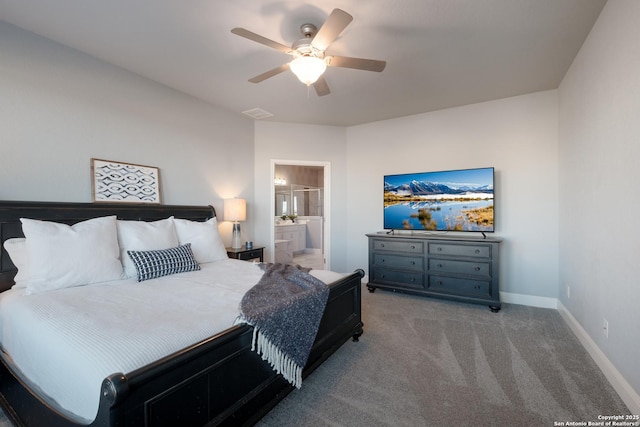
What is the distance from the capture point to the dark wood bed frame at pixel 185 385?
3.42 feet

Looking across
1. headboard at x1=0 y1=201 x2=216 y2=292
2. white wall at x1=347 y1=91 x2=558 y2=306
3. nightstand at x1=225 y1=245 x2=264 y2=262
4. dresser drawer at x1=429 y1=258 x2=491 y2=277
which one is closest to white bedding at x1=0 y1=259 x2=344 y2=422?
headboard at x1=0 y1=201 x2=216 y2=292

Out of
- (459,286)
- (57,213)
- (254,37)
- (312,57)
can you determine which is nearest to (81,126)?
(57,213)

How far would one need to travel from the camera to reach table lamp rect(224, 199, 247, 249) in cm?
388

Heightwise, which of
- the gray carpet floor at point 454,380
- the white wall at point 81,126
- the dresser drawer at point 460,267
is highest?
the white wall at point 81,126

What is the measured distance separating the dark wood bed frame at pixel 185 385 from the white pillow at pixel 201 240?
1.03m

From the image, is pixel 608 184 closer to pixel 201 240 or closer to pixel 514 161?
pixel 514 161

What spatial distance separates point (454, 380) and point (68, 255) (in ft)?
9.25

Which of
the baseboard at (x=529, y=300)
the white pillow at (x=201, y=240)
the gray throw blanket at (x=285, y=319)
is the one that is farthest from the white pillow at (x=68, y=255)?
the baseboard at (x=529, y=300)

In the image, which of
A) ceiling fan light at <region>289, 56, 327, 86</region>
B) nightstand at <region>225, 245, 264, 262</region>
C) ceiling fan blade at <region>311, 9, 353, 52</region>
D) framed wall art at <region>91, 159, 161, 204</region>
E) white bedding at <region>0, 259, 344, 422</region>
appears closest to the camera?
white bedding at <region>0, 259, 344, 422</region>

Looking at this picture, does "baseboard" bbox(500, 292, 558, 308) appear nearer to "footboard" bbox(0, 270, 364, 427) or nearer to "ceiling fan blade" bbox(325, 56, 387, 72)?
"footboard" bbox(0, 270, 364, 427)

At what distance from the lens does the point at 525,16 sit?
2.17 m

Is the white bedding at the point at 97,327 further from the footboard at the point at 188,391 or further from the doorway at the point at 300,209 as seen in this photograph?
the doorway at the point at 300,209

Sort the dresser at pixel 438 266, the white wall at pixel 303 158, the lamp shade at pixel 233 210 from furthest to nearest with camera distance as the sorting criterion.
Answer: the white wall at pixel 303 158 < the lamp shade at pixel 233 210 < the dresser at pixel 438 266

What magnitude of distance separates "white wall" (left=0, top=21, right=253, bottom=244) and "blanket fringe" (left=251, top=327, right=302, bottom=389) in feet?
7.39
